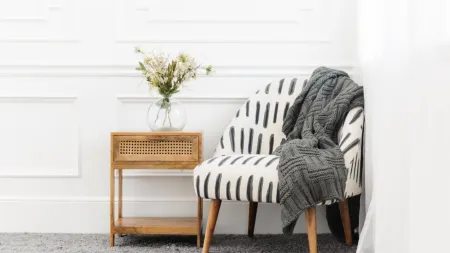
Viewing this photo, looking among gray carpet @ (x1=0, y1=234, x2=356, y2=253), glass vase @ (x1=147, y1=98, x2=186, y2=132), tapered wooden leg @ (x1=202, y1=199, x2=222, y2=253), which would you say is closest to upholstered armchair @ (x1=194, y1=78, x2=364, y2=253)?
tapered wooden leg @ (x1=202, y1=199, x2=222, y2=253)

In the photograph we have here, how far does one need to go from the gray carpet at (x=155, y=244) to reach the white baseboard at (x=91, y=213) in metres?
0.08

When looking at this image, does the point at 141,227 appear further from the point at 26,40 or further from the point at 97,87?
the point at 26,40

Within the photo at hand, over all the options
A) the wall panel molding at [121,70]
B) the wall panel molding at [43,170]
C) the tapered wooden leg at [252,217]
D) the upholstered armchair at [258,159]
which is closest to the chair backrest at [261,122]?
the upholstered armchair at [258,159]

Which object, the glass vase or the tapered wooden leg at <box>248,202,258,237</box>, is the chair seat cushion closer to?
the glass vase

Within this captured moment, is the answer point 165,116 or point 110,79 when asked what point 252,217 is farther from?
point 110,79

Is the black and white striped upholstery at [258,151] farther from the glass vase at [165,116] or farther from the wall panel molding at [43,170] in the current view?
the wall panel molding at [43,170]

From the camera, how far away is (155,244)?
2.80m

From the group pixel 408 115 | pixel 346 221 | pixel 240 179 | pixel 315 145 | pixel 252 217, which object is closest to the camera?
pixel 408 115

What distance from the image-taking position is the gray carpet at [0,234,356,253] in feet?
8.81

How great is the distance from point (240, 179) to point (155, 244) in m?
0.65

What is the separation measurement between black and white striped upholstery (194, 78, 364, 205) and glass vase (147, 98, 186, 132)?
23 cm

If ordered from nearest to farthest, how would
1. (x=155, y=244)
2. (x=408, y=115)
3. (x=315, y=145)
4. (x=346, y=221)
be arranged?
(x=408, y=115) < (x=315, y=145) < (x=346, y=221) < (x=155, y=244)

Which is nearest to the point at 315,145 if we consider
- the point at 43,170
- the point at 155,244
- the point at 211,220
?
the point at 211,220

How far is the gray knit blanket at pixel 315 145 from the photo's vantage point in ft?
7.52
